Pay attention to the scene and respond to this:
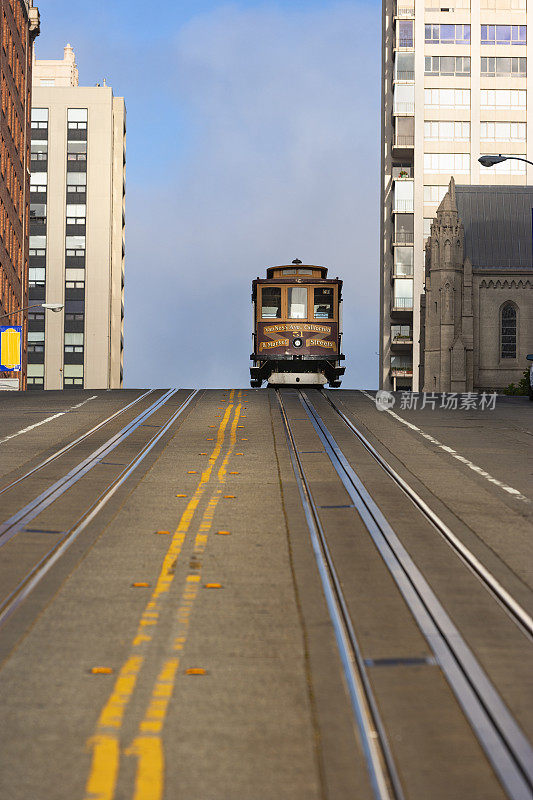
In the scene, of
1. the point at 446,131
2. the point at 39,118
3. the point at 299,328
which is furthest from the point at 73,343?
the point at 299,328

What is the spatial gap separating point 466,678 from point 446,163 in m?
103

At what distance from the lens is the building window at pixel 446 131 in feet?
344

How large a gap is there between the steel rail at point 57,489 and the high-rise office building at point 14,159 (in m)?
46.3

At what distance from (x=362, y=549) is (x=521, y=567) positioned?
1.66 m

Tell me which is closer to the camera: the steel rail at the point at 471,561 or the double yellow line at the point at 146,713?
the double yellow line at the point at 146,713

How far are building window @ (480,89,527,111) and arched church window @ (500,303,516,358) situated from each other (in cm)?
4202

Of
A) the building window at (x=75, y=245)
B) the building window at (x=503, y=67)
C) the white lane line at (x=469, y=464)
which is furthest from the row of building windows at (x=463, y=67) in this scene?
the white lane line at (x=469, y=464)

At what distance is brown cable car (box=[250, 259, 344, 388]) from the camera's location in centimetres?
3766

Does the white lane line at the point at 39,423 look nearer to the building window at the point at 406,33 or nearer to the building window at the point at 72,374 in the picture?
the building window at the point at 406,33

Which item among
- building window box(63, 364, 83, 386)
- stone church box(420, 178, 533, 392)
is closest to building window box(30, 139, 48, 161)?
building window box(63, 364, 83, 386)

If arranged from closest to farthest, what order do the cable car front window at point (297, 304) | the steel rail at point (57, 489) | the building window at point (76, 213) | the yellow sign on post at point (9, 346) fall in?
the steel rail at point (57, 489) → the cable car front window at point (297, 304) → the yellow sign on post at point (9, 346) → the building window at point (76, 213)

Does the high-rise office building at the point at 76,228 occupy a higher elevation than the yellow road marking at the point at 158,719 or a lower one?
higher

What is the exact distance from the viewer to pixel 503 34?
352 feet

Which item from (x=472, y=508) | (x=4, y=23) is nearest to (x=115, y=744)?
(x=472, y=508)
